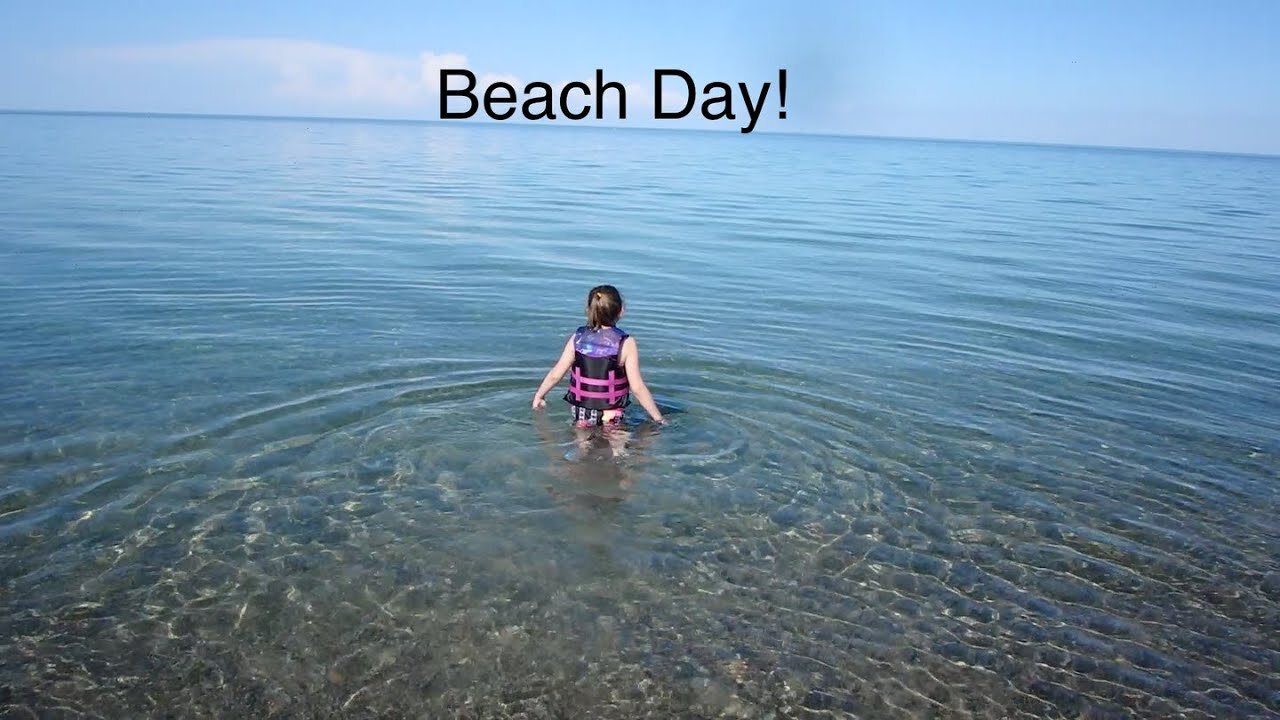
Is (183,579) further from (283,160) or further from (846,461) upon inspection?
(283,160)

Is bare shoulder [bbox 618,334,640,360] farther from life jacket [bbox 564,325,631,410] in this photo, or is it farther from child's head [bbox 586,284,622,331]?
child's head [bbox 586,284,622,331]

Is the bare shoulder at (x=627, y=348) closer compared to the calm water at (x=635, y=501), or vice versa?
the calm water at (x=635, y=501)

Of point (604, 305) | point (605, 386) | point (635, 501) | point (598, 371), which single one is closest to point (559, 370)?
point (598, 371)

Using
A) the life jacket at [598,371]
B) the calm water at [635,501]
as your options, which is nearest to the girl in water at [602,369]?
the life jacket at [598,371]

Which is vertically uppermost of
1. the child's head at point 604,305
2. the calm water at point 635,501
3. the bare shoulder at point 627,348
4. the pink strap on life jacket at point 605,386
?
the child's head at point 604,305

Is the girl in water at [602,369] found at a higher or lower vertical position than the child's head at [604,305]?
lower

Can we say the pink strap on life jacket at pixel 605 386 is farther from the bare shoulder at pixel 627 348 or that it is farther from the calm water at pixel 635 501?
the calm water at pixel 635 501

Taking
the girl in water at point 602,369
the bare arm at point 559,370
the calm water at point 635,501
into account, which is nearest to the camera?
the calm water at point 635,501

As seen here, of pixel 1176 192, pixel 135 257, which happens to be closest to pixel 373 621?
pixel 135 257

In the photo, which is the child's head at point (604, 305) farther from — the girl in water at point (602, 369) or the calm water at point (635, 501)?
the calm water at point (635, 501)

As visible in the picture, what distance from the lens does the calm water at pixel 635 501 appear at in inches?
242

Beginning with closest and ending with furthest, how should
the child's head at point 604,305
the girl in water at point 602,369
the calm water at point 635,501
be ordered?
the calm water at point 635,501 < the child's head at point 604,305 < the girl in water at point 602,369

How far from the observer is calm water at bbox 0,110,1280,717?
20.2 ft

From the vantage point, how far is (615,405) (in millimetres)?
10273
